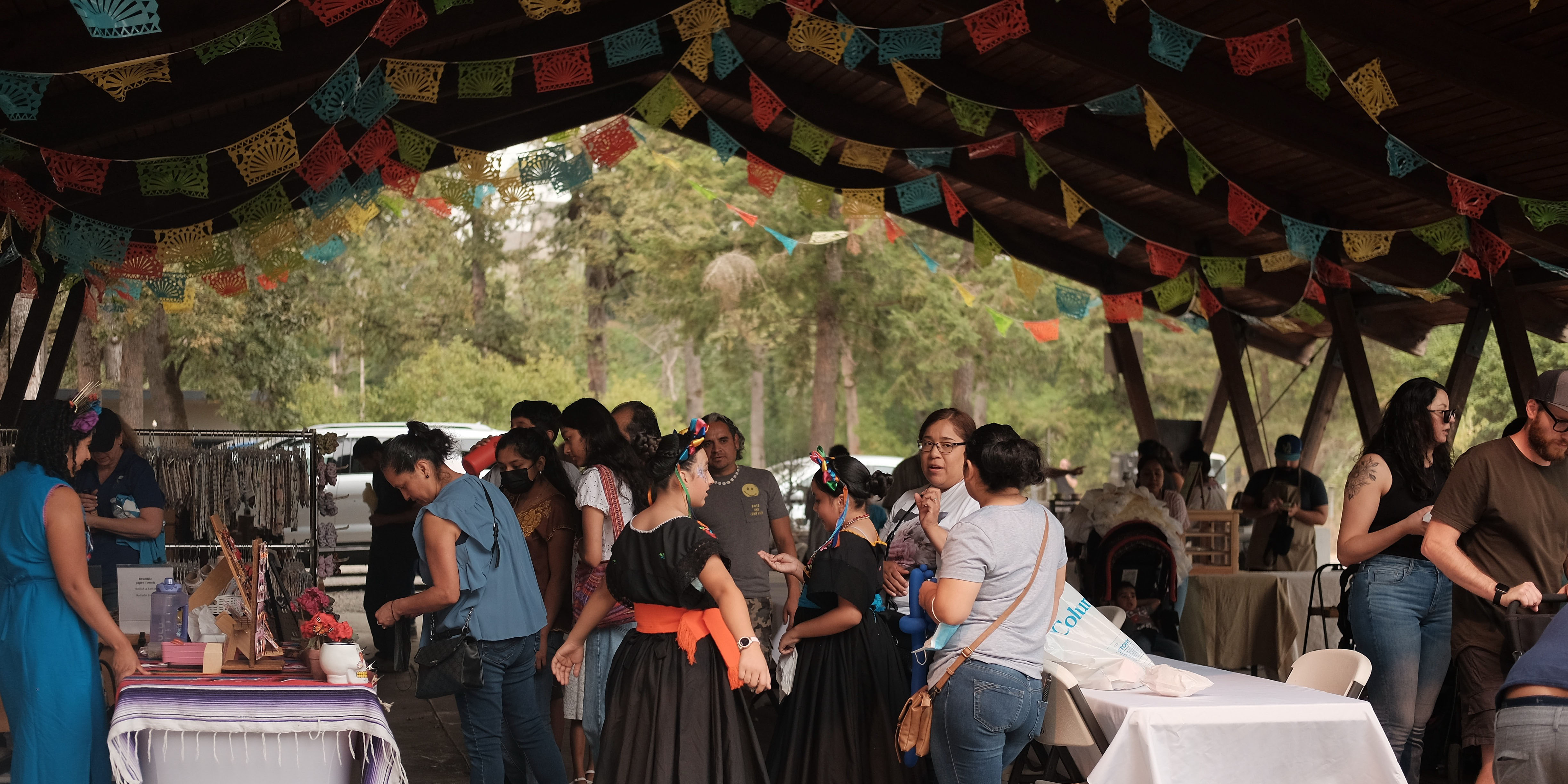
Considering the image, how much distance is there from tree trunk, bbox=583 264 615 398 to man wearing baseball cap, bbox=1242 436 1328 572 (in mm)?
19110

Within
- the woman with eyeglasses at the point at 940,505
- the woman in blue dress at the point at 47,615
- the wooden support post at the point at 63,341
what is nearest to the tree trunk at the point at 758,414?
the wooden support post at the point at 63,341

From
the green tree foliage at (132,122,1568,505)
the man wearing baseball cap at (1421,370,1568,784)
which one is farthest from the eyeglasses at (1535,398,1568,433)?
the green tree foliage at (132,122,1568,505)

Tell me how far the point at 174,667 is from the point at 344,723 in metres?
0.75

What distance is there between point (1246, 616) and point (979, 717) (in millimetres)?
4408

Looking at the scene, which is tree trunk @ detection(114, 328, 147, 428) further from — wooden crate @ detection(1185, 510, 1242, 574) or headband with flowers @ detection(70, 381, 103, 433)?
wooden crate @ detection(1185, 510, 1242, 574)

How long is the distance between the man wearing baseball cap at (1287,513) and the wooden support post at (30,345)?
341 inches

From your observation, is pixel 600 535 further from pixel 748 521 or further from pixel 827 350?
pixel 827 350

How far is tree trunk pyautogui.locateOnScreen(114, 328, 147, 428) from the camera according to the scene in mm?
17188

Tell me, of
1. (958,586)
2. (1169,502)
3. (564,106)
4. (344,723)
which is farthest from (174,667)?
(564,106)

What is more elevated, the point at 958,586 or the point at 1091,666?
the point at 958,586

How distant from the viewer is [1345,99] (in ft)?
23.2

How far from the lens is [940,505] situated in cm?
409

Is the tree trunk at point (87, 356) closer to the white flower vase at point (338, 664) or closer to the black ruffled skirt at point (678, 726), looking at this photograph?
the white flower vase at point (338, 664)

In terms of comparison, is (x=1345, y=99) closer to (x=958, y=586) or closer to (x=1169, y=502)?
(x=1169, y=502)
